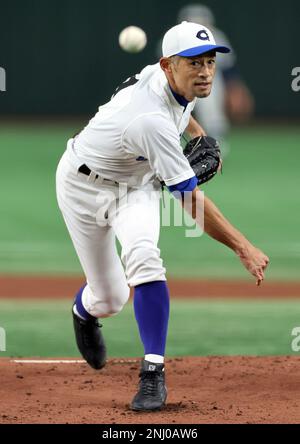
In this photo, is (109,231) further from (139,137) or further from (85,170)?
(139,137)

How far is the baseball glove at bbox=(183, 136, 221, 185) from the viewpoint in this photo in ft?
18.8

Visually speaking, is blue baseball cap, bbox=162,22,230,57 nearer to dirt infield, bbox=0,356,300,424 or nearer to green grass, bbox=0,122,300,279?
dirt infield, bbox=0,356,300,424

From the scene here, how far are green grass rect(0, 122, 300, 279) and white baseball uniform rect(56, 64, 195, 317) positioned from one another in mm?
3482

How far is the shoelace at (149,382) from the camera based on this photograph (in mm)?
5406

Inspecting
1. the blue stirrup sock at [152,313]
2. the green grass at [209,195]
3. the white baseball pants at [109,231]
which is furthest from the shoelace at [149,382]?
the green grass at [209,195]

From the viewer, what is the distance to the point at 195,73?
5.39 m

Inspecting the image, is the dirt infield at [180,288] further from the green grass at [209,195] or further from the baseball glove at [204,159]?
the baseball glove at [204,159]

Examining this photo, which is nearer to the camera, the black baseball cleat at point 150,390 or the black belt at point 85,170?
the black baseball cleat at point 150,390

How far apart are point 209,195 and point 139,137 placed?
9.26 m

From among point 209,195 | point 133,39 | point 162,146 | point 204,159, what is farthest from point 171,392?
point 209,195

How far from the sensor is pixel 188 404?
5.51 metres

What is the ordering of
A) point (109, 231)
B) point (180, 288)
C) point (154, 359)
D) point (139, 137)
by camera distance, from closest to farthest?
point (139, 137), point (154, 359), point (109, 231), point (180, 288)

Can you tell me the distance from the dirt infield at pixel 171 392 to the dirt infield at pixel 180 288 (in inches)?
79.8

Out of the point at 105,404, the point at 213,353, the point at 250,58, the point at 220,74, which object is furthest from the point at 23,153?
the point at 105,404
